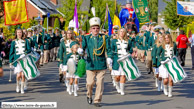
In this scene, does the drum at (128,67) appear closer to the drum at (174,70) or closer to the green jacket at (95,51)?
the drum at (174,70)

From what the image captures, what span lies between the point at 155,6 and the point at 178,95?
3852 inches

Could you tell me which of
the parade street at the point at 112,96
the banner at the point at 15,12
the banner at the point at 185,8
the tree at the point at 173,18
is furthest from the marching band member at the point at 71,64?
the tree at the point at 173,18

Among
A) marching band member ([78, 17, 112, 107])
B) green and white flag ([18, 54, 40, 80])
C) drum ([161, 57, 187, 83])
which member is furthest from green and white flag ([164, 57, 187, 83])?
green and white flag ([18, 54, 40, 80])

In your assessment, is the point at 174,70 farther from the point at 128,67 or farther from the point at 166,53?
the point at 128,67

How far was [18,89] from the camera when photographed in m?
12.0

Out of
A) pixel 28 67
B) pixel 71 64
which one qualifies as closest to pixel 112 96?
pixel 71 64

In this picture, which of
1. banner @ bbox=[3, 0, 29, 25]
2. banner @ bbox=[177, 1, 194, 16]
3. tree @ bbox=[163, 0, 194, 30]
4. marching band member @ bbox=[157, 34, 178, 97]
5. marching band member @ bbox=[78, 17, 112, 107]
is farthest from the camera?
tree @ bbox=[163, 0, 194, 30]

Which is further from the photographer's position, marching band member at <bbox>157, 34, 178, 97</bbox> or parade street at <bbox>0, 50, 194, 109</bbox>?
marching band member at <bbox>157, 34, 178, 97</bbox>

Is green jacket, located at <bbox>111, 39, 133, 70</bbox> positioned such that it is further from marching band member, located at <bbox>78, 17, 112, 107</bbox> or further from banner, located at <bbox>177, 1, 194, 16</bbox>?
banner, located at <bbox>177, 1, 194, 16</bbox>

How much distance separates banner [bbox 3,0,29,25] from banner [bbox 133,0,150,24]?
252 inches

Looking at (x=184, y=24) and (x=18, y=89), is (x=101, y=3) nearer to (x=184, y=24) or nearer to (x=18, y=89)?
(x=184, y=24)

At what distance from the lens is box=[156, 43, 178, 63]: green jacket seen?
11.4 m

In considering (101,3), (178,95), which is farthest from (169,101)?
(101,3)

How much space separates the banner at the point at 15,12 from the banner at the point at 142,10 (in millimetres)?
6388
